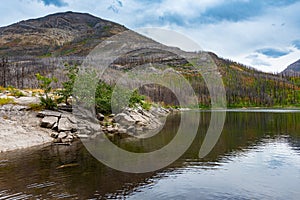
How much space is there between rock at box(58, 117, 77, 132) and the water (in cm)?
1029

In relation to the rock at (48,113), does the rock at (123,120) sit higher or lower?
lower

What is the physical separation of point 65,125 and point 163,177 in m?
28.4

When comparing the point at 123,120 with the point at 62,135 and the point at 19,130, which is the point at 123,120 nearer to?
the point at 62,135

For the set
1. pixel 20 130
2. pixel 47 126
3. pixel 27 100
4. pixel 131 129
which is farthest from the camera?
pixel 131 129

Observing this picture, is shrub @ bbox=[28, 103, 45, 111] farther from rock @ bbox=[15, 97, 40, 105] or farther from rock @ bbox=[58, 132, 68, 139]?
rock @ bbox=[58, 132, 68, 139]

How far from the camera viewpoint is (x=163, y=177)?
2380cm

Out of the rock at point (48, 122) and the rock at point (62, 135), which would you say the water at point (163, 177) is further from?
the rock at point (48, 122)

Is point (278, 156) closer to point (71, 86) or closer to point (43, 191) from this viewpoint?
point (43, 191)

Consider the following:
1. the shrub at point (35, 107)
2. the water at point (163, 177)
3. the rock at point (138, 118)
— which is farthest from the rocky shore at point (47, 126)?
the water at point (163, 177)

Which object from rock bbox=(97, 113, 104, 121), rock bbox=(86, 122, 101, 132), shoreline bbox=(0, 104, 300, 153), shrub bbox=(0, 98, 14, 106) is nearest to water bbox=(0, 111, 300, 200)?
shoreline bbox=(0, 104, 300, 153)

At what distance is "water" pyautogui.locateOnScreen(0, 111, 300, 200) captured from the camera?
19.6 meters

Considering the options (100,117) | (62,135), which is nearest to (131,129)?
(100,117)

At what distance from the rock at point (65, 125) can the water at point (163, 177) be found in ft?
33.8

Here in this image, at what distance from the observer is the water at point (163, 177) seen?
19.6 metres
